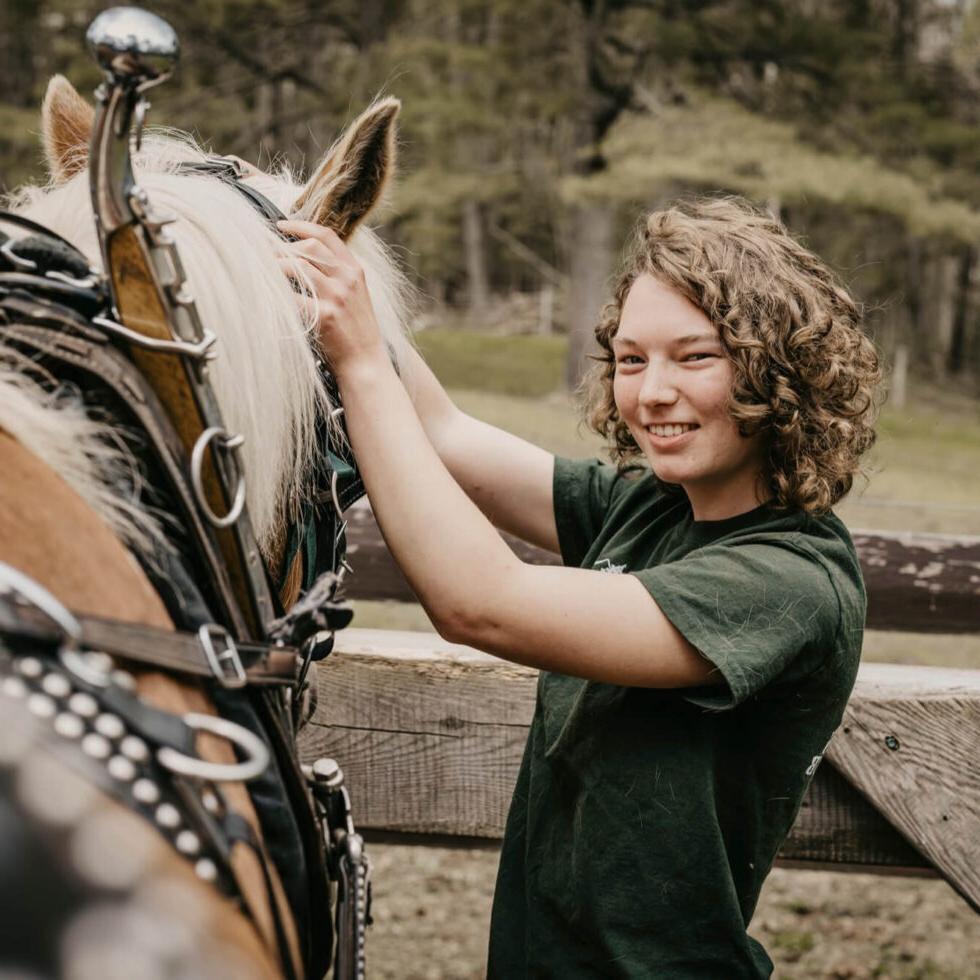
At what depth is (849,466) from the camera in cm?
142

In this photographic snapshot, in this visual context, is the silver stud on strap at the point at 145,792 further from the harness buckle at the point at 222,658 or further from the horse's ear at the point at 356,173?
the horse's ear at the point at 356,173

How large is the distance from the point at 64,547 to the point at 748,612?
0.77m

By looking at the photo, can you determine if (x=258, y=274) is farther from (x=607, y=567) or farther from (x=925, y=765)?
(x=925, y=765)

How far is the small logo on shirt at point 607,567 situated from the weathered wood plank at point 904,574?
5.63 ft

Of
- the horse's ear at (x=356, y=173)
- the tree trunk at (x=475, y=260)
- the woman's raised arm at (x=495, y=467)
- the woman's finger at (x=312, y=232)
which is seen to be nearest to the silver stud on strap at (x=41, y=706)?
the woman's finger at (x=312, y=232)

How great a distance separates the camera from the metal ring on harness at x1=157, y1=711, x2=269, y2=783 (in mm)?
696

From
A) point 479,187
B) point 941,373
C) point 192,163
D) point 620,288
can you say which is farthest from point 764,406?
point 941,373

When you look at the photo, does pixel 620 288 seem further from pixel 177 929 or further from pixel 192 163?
A: pixel 177 929

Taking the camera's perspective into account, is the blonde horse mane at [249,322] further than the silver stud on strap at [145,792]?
Yes

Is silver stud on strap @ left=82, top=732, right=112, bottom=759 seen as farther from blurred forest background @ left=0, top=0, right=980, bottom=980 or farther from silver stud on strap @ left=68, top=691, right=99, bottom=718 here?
blurred forest background @ left=0, top=0, right=980, bottom=980

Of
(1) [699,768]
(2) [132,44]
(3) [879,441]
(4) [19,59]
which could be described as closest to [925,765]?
(1) [699,768]

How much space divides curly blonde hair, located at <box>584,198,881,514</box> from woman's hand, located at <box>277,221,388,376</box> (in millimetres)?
403

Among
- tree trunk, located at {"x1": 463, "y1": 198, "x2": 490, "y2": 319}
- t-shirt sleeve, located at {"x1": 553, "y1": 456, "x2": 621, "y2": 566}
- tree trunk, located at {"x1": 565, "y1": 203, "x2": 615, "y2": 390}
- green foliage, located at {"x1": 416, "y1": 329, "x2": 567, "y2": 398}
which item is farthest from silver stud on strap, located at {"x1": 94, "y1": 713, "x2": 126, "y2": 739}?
tree trunk, located at {"x1": 463, "y1": 198, "x2": 490, "y2": 319}

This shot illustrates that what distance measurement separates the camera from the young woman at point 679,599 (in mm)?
1190
